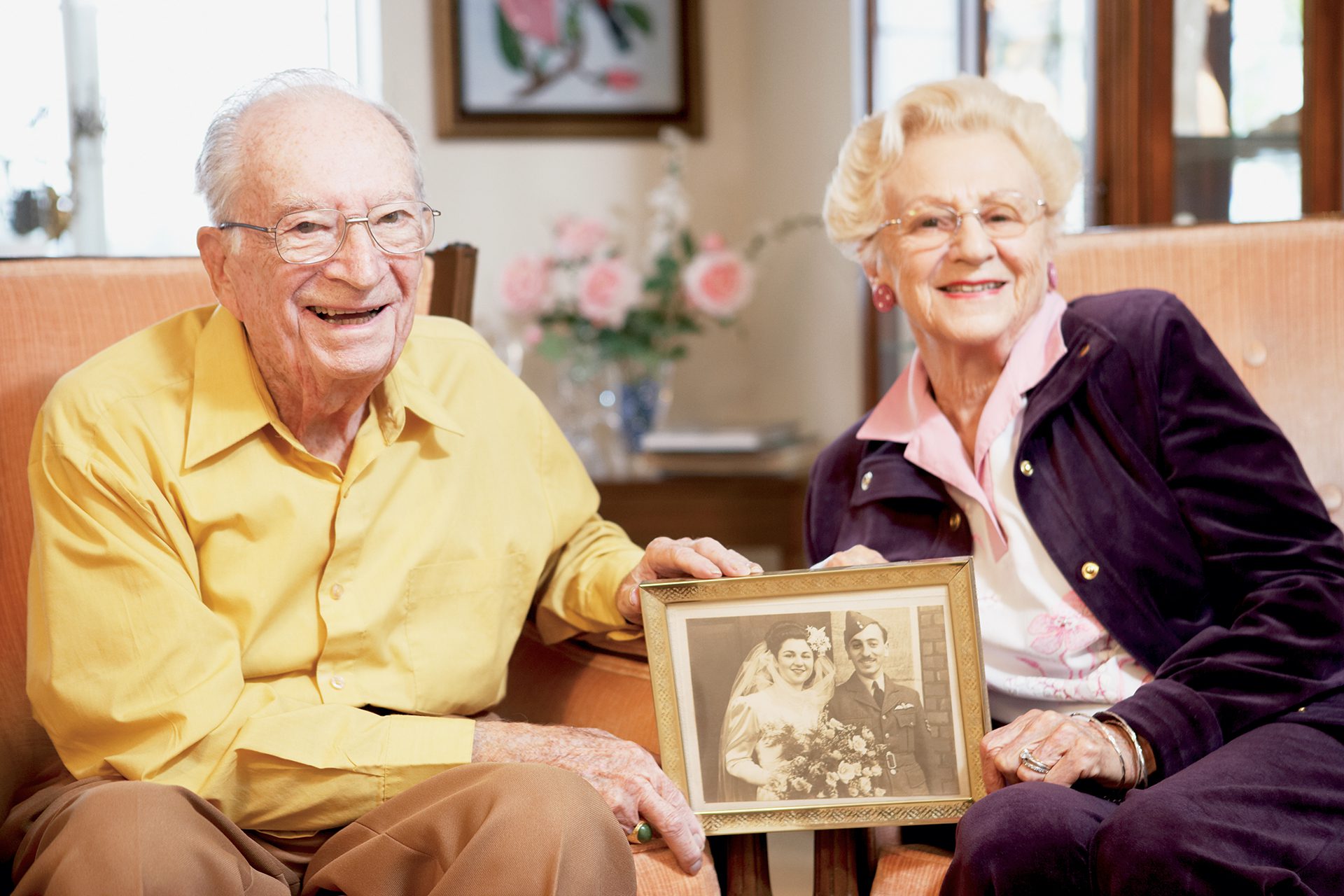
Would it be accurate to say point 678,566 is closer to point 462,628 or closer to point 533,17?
point 462,628

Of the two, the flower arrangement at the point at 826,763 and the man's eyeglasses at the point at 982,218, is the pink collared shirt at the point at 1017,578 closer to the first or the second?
the man's eyeglasses at the point at 982,218

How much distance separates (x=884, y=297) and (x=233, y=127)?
33.6 inches

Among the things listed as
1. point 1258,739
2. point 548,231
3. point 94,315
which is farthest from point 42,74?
point 1258,739

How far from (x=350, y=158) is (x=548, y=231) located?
245 centimetres

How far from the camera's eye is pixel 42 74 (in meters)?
3.54

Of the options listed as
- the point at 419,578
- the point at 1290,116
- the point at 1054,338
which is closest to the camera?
the point at 419,578

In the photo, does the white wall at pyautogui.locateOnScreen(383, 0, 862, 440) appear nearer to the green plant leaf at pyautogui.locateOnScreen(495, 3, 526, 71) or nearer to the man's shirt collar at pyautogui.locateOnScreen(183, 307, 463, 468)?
the green plant leaf at pyautogui.locateOnScreen(495, 3, 526, 71)

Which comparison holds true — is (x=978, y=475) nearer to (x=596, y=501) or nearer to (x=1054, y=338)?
(x=1054, y=338)

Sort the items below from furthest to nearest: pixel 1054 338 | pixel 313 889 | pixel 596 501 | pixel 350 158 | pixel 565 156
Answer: pixel 565 156
pixel 596 501
pixel 1054 338
pixel 350 158
pixel 313 889

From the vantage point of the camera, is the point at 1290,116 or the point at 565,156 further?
the point at 565,156

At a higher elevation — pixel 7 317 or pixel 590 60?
pixel 590 60

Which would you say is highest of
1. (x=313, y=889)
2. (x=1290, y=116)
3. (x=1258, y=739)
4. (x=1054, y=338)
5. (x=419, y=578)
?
(x=1290, y=116)

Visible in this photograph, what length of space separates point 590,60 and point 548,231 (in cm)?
51

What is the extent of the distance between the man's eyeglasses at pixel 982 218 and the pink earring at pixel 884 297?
4.7 inches
